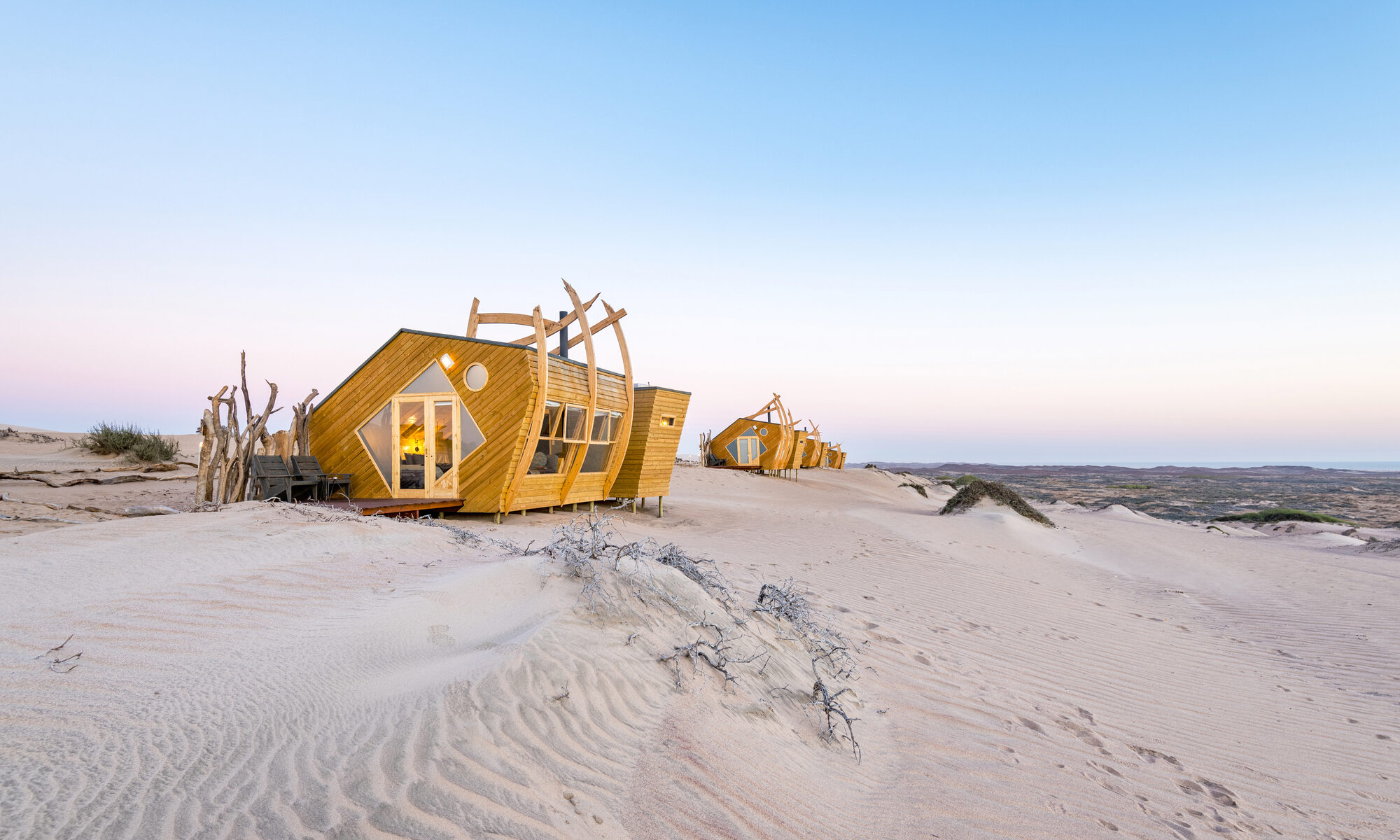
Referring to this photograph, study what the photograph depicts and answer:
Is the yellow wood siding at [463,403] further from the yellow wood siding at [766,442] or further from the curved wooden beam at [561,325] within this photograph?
the yellow wood siding at [766,442]

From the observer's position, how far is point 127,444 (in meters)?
18.5

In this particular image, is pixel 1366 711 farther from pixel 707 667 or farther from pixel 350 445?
pixel 350 445

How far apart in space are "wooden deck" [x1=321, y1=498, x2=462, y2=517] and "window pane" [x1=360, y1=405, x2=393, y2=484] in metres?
0.69

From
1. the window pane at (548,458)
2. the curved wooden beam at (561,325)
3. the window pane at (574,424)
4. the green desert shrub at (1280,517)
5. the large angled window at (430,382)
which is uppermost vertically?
the curved wooden beam at (561,325)

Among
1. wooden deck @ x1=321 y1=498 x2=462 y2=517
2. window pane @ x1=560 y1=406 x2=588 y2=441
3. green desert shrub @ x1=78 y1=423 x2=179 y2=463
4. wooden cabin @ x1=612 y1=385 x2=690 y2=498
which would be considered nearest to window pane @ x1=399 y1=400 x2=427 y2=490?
wooden deck @ x1=321 y1=498 x2=462 y2=517

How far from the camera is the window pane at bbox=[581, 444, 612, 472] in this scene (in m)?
13.1

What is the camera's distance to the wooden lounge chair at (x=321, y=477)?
1085 centimetres

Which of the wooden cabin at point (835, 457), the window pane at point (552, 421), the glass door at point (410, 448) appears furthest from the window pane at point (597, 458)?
the wooden cabin at point (835, 457)

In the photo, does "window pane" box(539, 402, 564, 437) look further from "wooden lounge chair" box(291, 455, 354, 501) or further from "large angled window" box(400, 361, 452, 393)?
"wooden lounge chair" box(291, 455, 354, 501)

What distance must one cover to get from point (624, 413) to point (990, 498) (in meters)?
9.75

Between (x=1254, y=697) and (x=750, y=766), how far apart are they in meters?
5.03

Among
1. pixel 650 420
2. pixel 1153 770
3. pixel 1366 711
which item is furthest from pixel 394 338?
pixel 1366 711

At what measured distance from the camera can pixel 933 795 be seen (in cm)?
306

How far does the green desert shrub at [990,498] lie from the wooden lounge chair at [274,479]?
14474 mm
